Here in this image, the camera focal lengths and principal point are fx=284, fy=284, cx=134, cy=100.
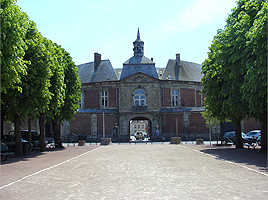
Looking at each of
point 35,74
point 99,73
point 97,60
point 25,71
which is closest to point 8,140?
point 35,74

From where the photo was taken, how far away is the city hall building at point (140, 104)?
49281 mm

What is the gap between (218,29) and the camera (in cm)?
2264

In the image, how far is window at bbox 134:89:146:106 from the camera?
50.2 m

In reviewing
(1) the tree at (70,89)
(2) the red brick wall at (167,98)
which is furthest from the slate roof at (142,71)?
(1) the tree at (70,89)

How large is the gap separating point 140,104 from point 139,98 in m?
1.08

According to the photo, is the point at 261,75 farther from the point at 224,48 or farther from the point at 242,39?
the point at 224,48

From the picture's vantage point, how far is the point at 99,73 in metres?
53.4

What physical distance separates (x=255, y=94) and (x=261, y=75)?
3.86 feet

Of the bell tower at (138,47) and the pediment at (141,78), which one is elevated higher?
the bell tower at (138,47)

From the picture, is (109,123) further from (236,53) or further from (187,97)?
(236,53)

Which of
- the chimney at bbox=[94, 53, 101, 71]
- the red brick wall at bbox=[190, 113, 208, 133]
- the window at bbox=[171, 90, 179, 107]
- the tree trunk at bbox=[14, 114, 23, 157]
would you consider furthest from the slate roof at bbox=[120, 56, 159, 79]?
the tree trunk at bbox=[14, 114, 23, 157]

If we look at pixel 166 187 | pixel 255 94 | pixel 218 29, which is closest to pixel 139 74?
pixel 218 29

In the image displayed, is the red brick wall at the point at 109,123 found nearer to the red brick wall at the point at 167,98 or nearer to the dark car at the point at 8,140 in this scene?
the red brick wall at the point at 167,98

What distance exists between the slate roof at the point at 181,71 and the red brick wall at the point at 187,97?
2.22 m
